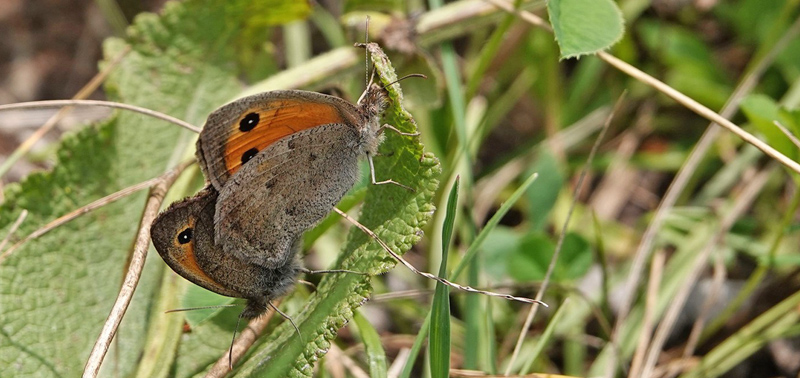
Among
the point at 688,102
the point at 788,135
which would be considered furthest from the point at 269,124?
the point at 788,135

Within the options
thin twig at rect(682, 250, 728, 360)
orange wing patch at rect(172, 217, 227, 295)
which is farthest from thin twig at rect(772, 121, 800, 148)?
orange wing patch at rect(172, 217, 227, 295)

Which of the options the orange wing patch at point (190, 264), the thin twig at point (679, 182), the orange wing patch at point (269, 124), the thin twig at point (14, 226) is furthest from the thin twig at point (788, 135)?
the thin twig at point (14, 226)

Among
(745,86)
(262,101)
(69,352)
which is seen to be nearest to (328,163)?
(262,101)

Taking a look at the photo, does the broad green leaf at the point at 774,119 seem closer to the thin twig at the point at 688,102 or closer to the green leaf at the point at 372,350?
the thin twig at the point at 688,102

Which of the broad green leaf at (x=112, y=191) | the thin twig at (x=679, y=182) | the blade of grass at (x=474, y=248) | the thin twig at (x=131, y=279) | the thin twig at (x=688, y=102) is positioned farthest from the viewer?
the thin twig at (x=679, y=182)

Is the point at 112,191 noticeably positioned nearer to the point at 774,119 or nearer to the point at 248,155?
the point at 248,155

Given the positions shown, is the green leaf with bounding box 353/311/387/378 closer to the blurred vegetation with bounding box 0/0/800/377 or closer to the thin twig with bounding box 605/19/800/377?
the blurred vegetation with bounding box 0/0/800/377

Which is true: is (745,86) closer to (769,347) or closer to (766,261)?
(766,261)
